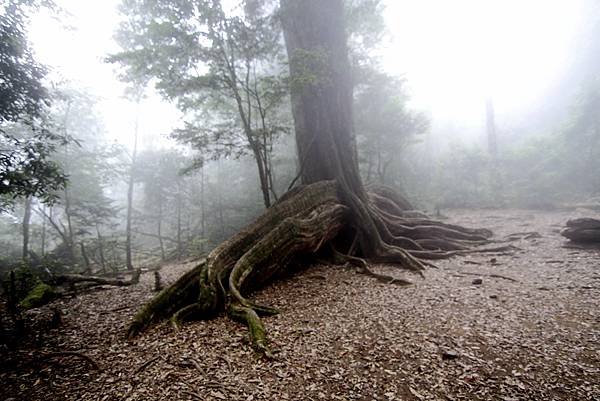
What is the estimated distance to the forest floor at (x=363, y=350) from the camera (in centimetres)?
238

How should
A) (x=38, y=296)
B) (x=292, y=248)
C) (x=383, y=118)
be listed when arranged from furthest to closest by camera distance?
(x=383, y=118), (x=292, y=248), (x=38, y=296)

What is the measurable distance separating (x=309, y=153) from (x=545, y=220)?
30.5 feet

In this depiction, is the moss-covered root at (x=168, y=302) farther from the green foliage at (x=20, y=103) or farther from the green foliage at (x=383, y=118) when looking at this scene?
the green foliage at (x=383, y=118)

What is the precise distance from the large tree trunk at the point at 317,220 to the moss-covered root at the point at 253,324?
0.13 metres

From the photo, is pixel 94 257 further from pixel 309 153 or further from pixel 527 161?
pixel 527 161

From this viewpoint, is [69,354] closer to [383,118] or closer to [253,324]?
[253,324]

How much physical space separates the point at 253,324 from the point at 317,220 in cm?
302

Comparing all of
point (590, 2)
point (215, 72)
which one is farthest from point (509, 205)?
point (590, 2)

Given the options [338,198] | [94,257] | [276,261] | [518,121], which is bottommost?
[94,257]

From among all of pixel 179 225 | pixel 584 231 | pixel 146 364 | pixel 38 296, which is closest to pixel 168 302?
pixel 146 364

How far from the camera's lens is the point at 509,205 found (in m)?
13.5

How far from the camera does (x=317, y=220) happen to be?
5.97 m

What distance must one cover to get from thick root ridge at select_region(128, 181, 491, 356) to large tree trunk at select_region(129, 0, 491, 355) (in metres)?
0.02

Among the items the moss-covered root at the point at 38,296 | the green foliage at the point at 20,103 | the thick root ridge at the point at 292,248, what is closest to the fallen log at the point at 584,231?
the thick root ridge at the point at 292,248
